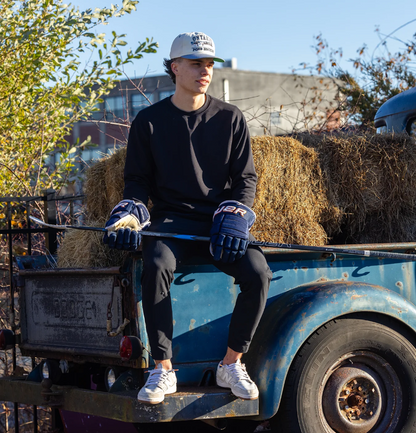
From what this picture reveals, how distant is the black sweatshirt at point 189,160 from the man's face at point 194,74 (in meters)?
0.13

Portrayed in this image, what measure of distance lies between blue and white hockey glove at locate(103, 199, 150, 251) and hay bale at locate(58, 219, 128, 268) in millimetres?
450

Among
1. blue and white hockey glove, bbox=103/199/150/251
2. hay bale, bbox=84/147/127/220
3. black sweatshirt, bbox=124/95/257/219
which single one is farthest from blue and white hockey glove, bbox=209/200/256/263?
hay bale, bbox=84/147/127/220

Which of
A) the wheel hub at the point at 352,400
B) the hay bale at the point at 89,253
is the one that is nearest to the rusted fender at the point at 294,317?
the wheel hub at the point at 352,400

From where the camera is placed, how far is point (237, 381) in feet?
10.8

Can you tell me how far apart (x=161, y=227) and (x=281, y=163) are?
1.26 m

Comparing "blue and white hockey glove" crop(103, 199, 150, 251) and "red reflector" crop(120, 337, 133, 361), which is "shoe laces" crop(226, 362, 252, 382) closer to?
"red reflector" crop(120, 337, 133, 361)

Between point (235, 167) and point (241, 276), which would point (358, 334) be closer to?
point (241, 276)

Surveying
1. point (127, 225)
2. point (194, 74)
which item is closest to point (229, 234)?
point (127, 225)

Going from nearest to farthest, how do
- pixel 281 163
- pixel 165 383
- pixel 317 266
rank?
pixel 165 383
pixel 317 266
pixel 281 163

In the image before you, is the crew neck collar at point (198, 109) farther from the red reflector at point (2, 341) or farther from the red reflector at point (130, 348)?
the red reflector at point (2, 341)

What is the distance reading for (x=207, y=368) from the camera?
3.52 m

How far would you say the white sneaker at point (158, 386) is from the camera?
3.17m

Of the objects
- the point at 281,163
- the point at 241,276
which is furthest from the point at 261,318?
the point at 281,163

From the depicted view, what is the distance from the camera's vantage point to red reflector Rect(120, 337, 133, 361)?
3.34 metres
